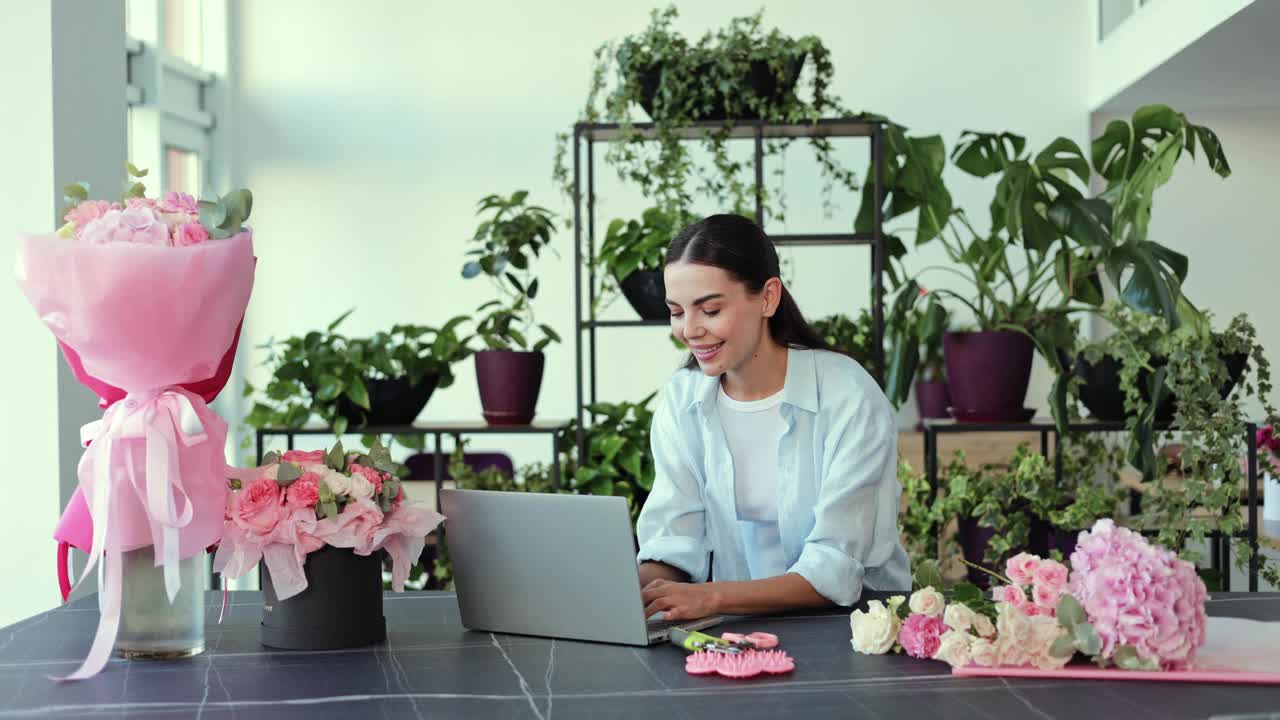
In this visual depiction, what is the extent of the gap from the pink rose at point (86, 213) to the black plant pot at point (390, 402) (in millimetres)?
2180

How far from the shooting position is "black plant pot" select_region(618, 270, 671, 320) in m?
3.69

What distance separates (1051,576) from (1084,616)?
62mm

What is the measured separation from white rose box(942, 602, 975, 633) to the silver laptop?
1.27 ft

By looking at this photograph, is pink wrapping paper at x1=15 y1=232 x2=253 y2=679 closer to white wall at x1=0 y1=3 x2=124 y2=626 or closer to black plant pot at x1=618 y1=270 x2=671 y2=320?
white wall at x1=0 y1=3 x2=124 y2=626

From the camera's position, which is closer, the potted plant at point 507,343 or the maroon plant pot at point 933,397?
the potted plant at point 507,343

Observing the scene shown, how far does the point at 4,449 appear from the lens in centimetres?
298

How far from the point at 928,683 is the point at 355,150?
5.27 metres

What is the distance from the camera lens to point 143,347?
61.9 inches

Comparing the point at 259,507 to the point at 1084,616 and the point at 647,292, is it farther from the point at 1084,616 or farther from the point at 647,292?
the point at 647,292

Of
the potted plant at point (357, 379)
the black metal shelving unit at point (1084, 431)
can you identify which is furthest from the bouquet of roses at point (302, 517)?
the black metal shelving unit at point (1084, 431)

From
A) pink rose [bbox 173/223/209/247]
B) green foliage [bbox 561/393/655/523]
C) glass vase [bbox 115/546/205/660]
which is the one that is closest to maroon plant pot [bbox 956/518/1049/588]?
green foliage [bbox 561/393/655/523]

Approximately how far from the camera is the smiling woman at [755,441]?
89.0 inches

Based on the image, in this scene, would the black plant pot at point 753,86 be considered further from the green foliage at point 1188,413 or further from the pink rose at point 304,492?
the pink rose at point 304,492

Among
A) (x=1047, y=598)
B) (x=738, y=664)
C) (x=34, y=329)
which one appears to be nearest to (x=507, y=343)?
(x=34, y=329)
